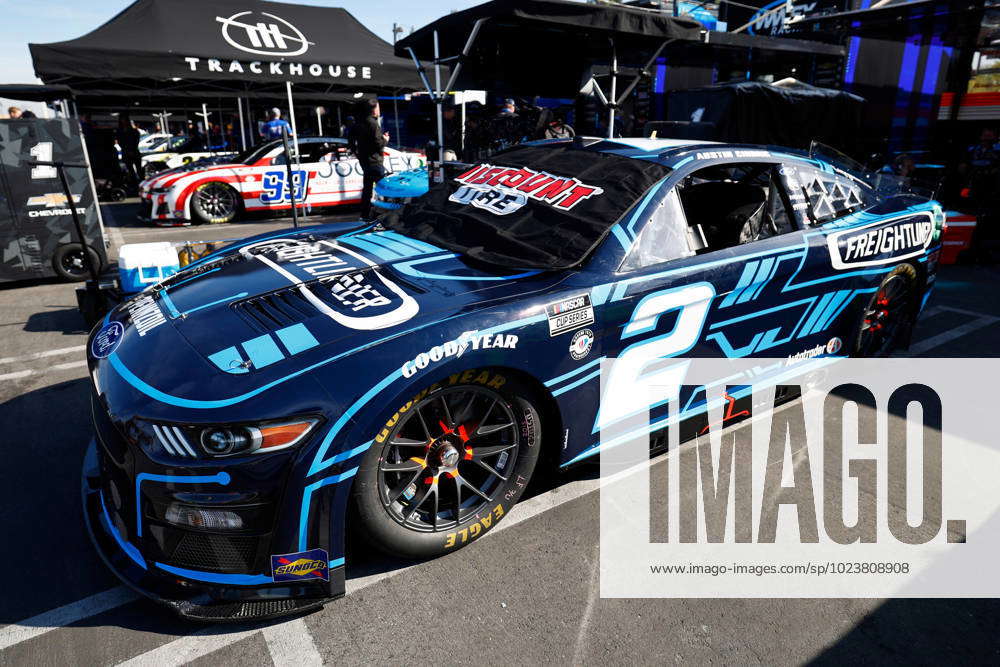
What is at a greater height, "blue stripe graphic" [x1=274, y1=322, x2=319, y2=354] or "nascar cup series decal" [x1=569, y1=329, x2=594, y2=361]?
"blue stripe graphic" [x1=274, y1=322, x2=319, y2=354]

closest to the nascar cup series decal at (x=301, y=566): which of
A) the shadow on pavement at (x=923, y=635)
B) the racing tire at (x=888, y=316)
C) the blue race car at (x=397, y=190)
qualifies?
the shadow on pavement at (x=923, y=635)

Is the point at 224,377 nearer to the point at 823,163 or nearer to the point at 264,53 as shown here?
the point at 823,163

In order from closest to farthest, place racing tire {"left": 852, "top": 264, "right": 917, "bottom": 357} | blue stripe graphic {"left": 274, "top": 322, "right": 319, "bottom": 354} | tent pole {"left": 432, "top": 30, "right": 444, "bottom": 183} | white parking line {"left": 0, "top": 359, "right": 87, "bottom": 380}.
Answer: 1. blue stripe graphic {"left": 274, "top": 322, "right": 319, "bottom": 354}
2. racing tire {"left": 852, "top": 264, "right": 917, "bottom": 357}
3. white parking line {"left": 0, "top": 359, "right": 87, "bottom": 380}
4. tent pole {"left": 432, "top": 30, "right": 444, "bottom": 183}

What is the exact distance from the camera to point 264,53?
458 inches

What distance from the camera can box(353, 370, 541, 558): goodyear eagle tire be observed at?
2139mm

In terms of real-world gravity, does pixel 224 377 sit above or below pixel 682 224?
below

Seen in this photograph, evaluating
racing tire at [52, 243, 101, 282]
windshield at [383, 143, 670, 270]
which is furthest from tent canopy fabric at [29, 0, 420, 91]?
windshield at [383, 143, 670, 270]

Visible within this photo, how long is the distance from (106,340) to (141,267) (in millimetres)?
1869

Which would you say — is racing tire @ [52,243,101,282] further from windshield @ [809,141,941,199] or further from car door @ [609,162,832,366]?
windshield @ [809,141,941,199]

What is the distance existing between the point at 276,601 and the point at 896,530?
2.46 metres

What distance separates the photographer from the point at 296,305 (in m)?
2.34

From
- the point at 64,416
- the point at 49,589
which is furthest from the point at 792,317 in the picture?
the point at 64,416

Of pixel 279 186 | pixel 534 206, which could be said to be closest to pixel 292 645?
pixel 534 206

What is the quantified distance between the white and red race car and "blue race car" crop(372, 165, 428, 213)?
2.94 meters
